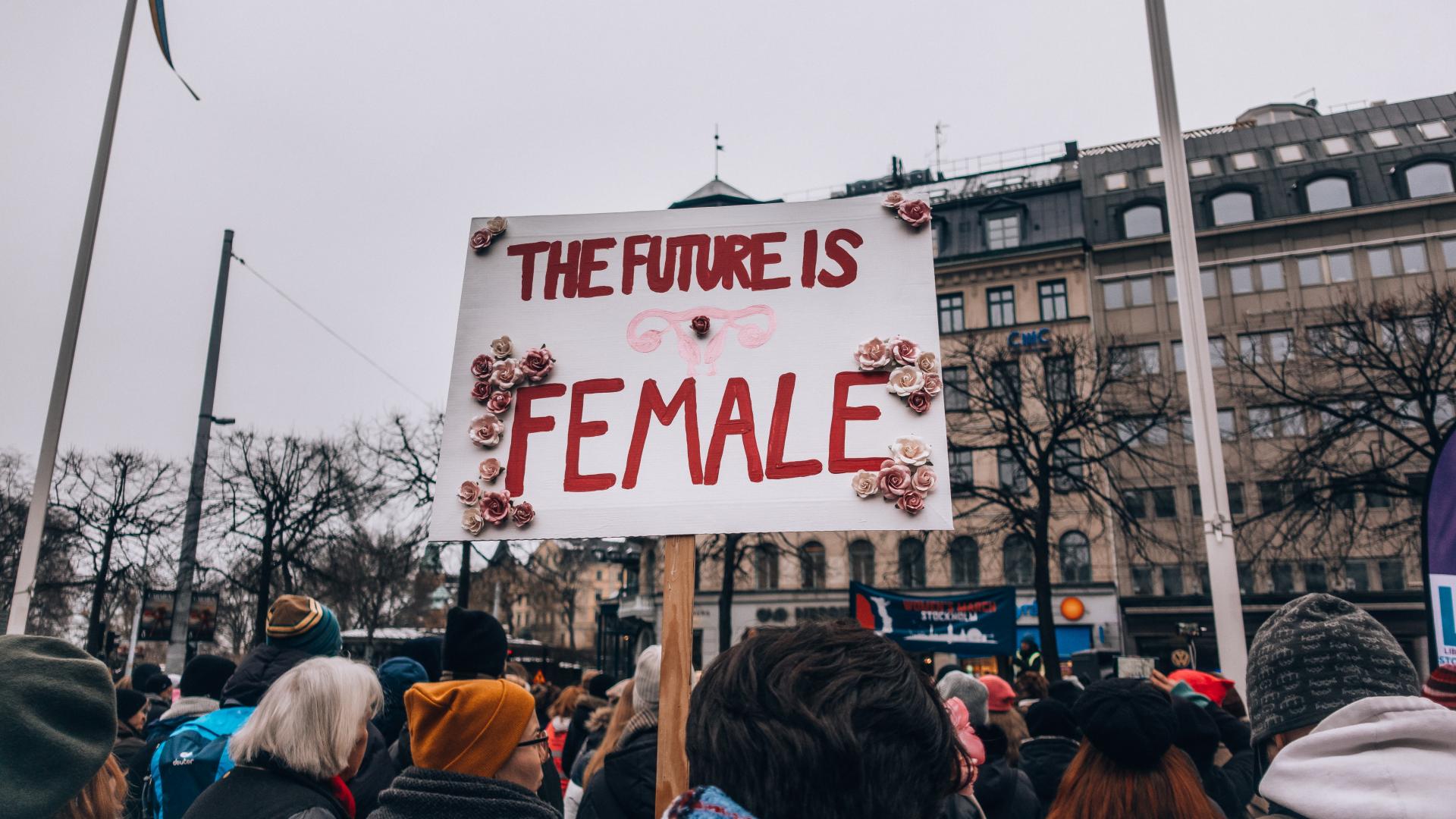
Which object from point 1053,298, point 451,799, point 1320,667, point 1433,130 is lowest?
point 451,799

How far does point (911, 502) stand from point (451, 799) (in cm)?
157

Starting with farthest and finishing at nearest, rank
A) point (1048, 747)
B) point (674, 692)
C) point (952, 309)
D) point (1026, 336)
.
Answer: point (952, 309)
point (1026, 336)
point (1048, 747)
point (674, 692)

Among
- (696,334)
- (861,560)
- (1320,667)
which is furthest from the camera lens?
(861,560)

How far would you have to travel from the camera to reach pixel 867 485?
318 centimetres

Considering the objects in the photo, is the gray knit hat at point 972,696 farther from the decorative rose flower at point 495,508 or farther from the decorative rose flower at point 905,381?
the decorative rose flower at point 495,508

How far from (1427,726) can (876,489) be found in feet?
5.42

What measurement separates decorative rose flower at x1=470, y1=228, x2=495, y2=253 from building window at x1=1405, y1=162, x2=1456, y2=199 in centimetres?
4138

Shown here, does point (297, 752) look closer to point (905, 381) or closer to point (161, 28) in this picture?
point (905, 381)

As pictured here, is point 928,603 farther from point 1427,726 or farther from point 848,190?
point 848,190

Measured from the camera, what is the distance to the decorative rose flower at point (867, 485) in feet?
10.4

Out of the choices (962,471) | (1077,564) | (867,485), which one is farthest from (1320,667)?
(1077,564)

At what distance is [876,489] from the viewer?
3189 millimetres

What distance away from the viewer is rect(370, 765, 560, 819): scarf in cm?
244

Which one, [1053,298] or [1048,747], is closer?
[1048,747]
